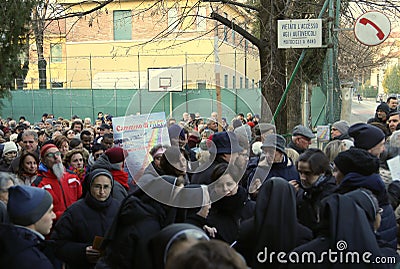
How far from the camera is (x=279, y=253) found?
363 cm

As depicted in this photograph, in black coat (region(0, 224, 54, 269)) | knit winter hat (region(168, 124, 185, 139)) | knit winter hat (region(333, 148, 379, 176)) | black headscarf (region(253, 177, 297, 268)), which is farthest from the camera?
knit winter hat (region(168, 124, 185, 139))

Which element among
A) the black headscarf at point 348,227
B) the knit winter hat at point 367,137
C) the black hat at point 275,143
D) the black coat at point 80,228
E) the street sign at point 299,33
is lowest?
the black coat at point 80,228

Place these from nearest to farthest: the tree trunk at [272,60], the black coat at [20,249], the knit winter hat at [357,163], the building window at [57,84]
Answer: the black coat at [20,249]
the knit winter hat at [357,163]
the tree trunk at [272,60]
the building window at [57,84]

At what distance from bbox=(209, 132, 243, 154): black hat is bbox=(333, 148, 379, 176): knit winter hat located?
62.3 inches

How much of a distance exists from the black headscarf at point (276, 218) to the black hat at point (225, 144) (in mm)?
2116

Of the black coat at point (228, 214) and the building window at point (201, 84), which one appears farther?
the building window at point (201, 84)

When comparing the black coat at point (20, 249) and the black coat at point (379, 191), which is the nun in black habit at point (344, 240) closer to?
the black coat at point (379, 191)

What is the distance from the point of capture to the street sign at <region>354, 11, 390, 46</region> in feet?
30.5

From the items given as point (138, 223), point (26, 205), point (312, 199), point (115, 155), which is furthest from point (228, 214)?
point (115, 155)

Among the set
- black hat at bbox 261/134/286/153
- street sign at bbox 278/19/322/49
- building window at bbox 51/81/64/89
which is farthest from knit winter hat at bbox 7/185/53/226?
building window at bbox 51/81/64/89

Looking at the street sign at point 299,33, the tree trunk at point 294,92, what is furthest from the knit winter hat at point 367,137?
the tree trunk at point 294,92

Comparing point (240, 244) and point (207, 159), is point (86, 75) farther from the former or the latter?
point (240, 244)

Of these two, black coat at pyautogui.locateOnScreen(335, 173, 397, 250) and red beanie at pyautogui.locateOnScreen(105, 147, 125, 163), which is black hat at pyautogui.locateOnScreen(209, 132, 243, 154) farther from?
black coat at pyautogui.locateOnScreen(335, 173, 397, 250)

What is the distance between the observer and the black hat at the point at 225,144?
5836mm
